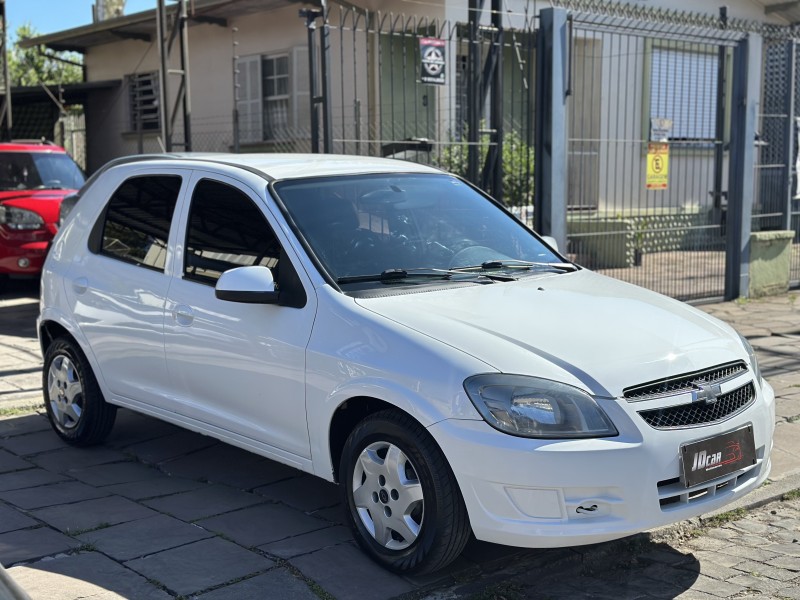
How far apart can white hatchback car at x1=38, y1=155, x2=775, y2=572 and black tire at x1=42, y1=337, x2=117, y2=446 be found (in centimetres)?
2

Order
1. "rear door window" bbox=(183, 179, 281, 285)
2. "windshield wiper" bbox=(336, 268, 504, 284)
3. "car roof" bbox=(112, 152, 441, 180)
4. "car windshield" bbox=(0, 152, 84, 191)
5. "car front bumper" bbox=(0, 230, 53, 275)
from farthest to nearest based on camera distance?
1. "car windshield" bbox=(0, 152, 84, 191)
2. "car front bumper" bbox=(0, 230, 53, 275)
3. "car roof" bbox=(112, 152, 441, 180)
4. "rear door window" bbox=(183, 179, 281, 285)
5. "windshield wiper" bbox=(336, 268, 504, 284)

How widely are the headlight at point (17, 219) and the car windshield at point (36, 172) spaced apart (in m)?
1.02

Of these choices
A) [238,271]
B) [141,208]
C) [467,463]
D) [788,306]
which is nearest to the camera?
[467,463]

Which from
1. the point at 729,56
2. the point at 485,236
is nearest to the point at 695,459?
the point at 485,236

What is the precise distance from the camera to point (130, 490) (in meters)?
5.24

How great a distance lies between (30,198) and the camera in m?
11.7

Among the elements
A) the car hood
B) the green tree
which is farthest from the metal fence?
the green tree

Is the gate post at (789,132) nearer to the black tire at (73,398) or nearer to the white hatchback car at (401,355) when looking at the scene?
the white hatchback car at (401,355)

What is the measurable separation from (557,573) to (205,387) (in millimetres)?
2010

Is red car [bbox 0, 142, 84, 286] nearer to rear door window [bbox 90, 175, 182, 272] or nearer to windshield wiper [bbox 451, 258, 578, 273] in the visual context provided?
rear door window [bbox 90, 175, 182, 272]

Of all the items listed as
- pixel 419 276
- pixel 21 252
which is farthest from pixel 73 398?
pixel 21 252

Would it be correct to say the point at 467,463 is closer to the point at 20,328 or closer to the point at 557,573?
the point at 557,573

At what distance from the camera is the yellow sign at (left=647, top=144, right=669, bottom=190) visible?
10164 millimetres

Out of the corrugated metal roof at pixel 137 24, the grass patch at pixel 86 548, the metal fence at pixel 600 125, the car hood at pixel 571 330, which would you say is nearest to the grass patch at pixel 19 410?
the grass patch at pixel 86 548
